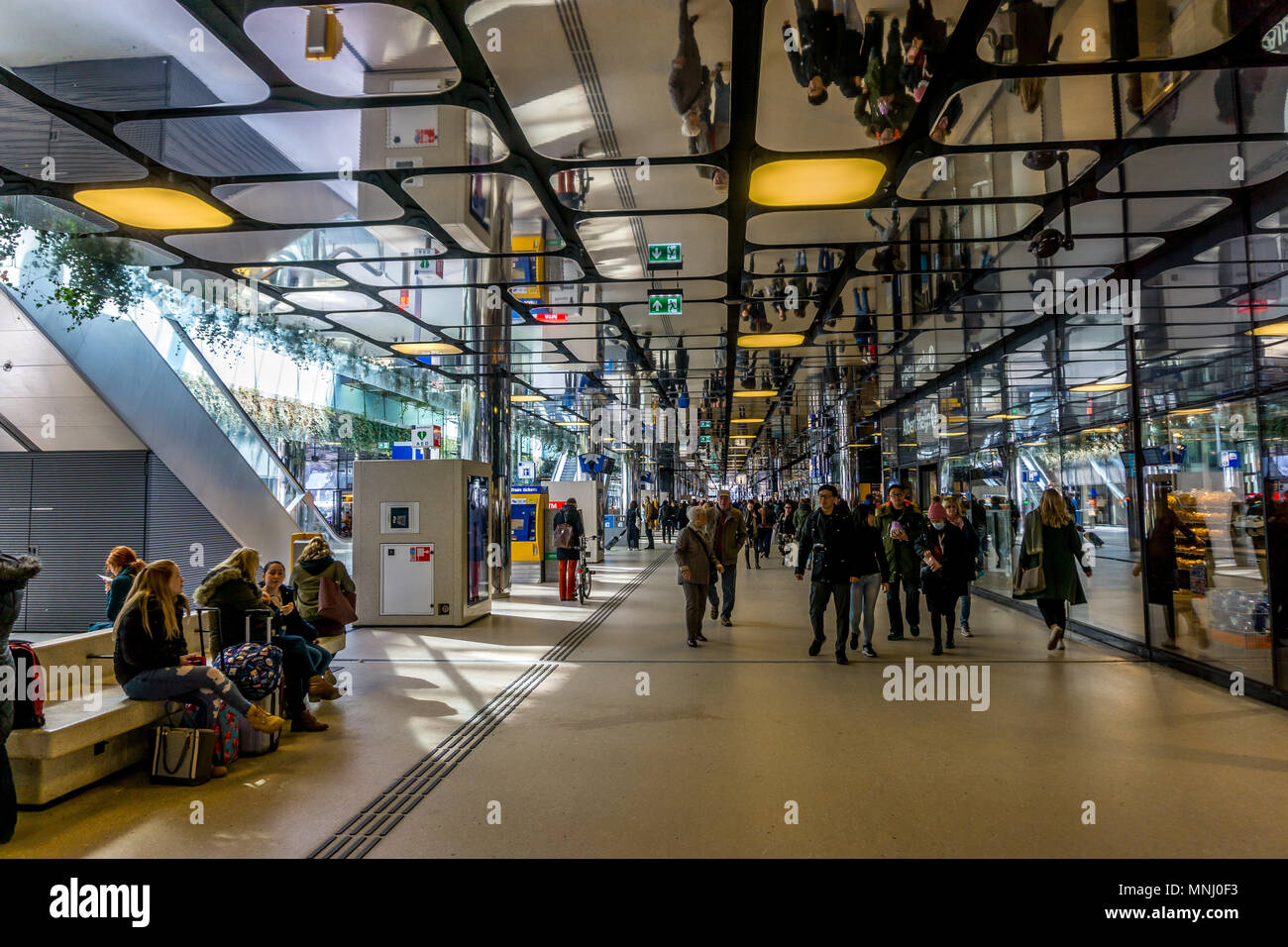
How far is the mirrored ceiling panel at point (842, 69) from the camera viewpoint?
14.7 feet

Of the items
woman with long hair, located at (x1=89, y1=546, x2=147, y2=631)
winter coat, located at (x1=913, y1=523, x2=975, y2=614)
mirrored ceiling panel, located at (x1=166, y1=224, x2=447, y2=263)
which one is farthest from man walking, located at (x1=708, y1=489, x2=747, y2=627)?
woman with long hair, located at (x1=89, y1=546, x2=147, y2=631)

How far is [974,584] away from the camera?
15.8 metres

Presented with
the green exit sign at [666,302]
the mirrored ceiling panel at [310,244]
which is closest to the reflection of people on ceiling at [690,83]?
the mirrored ceiling panel at [310,244]

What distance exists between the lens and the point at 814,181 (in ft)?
21.6

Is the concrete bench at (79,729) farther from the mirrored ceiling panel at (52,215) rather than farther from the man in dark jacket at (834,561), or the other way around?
the man in dark jacket at (834,561)

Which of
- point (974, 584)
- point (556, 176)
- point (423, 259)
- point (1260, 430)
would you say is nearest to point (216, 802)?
point (556, 176)

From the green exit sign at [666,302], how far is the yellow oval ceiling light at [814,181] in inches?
133

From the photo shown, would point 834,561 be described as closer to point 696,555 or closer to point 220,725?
point 696,555

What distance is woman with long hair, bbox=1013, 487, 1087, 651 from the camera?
8789mm

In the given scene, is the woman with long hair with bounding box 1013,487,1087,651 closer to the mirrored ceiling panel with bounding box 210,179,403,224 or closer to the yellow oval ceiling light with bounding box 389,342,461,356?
the mirrored ceiling panel with bounding box 210,179,403,224

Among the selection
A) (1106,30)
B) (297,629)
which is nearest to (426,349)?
(297,629)

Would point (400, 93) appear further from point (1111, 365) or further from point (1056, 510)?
point (1111, 365)

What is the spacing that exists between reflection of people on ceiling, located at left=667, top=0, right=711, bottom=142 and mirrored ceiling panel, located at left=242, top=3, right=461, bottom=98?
1.42 m

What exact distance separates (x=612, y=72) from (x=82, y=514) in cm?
1309
